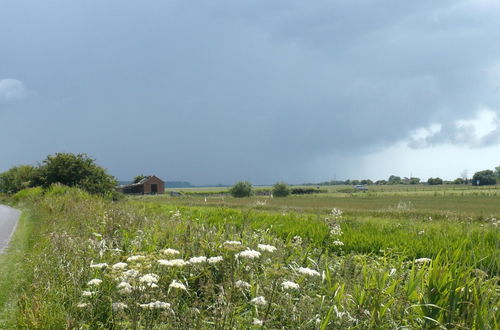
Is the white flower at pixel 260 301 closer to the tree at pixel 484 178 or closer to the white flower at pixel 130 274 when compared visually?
the white flower at pixel 130 274

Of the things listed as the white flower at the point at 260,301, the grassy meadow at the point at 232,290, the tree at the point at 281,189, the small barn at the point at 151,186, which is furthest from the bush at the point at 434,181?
the white flower at the point at 260,301

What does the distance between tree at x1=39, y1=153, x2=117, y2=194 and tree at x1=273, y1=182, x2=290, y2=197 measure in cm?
5407

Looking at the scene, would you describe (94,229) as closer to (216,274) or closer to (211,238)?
(211,238)

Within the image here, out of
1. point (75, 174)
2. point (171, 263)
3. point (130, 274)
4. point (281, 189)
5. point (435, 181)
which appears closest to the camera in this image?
point (130, 274)

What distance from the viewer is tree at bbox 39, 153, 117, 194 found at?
32438 mm

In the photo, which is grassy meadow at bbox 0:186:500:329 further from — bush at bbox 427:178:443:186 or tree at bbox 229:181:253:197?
bush at bbox 427:178:443:186

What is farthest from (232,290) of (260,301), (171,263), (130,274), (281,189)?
(281,189)

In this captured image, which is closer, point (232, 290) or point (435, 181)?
point (232, 290)

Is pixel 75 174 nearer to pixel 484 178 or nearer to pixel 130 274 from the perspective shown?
pixel 130 274

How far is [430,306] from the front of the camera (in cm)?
430

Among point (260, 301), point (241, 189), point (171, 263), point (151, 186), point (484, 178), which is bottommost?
point (241, 189)

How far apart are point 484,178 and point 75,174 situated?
150 meters

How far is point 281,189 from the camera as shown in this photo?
85500mm

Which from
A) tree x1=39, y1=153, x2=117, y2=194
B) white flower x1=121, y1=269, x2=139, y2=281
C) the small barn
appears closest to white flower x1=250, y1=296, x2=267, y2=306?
white flower x1=121, y1=269, x2=139, y2=281
